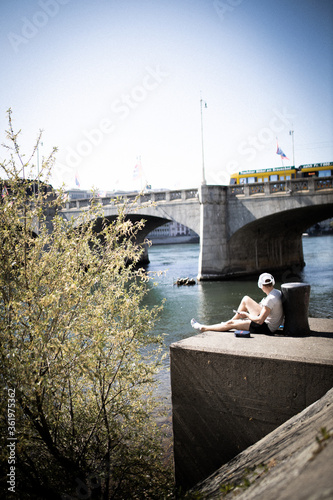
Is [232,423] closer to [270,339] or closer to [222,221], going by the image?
[270,339]

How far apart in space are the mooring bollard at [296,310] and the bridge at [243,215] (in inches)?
668

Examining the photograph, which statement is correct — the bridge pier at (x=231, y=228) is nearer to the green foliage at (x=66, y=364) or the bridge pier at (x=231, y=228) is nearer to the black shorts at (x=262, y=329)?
the black shorts at (x=262, y=329)

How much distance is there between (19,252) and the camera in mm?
4027

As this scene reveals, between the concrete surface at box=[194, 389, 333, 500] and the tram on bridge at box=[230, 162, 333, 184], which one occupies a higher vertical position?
the tram on bridge at box=[230, 162, 333, 184]

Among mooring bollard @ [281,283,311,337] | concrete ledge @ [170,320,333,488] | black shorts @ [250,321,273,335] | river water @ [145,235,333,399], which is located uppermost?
mooring bollard @ [281,283,311,337]

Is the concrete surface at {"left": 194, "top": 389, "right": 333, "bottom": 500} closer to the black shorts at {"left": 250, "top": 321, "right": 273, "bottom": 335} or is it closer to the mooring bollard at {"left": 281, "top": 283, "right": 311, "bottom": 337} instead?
the mooring bollard at {"left": 281, "top": 283, "right": 311, "bottom": 337}

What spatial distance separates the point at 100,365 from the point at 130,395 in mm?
626

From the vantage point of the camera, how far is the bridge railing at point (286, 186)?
22672mm

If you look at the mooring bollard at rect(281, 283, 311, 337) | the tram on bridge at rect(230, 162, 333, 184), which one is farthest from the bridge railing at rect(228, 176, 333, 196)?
the mooring bollard at rect(281, 283, 311, 337)

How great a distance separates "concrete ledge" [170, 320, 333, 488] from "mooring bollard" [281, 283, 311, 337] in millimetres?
167

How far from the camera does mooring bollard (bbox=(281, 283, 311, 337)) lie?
4.89 meters

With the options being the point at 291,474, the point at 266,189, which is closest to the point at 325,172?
the point at 266,189

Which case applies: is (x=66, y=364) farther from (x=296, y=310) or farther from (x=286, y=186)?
(x=286, y=186)

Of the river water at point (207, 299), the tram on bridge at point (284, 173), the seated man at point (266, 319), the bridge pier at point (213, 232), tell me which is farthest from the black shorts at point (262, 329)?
the tram on bridge at point (284, 173)
